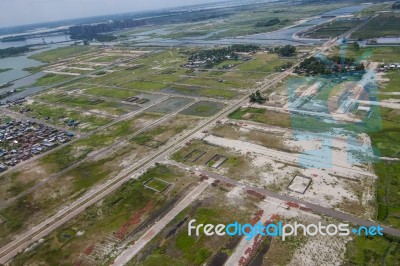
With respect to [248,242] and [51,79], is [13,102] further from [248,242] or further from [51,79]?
[248,242]

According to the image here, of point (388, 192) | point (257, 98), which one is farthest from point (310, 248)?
point (257, 98)

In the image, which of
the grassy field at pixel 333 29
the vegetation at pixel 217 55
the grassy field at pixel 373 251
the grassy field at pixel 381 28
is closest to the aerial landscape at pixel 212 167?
the grassy field at pixel 373 251

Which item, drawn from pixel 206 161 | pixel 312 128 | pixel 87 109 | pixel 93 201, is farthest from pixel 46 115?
pixel 312 128

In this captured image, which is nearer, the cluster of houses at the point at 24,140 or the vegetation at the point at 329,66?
the cluster of houses at the point at 24,140

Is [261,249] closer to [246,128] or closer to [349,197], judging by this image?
[349,197]

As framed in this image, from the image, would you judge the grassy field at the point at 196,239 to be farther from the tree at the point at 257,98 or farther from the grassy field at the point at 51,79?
the grassy field at the point at 51,79

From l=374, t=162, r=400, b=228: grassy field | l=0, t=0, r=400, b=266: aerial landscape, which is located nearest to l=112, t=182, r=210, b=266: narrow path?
l=0, t=0, r=400, b=266: aerial landscape
